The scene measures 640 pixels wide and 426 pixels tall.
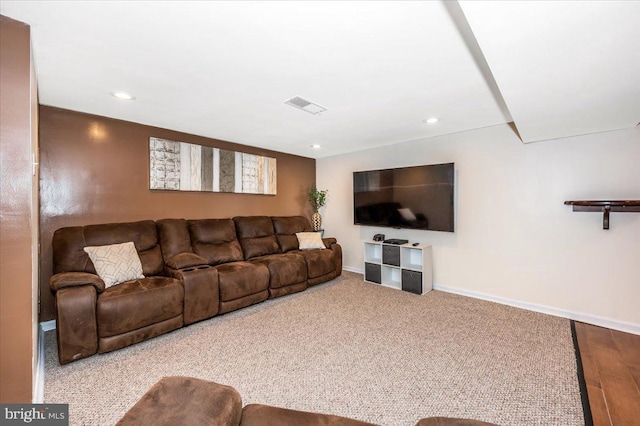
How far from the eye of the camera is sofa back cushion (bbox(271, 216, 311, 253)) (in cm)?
454

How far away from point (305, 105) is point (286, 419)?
2.55 m

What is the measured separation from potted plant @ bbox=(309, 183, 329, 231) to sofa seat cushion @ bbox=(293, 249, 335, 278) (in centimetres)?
111

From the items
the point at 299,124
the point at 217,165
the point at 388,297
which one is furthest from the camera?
the point at 217,165

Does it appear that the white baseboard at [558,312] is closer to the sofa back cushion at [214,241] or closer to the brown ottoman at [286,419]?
the sofa back cushion at [214,241]

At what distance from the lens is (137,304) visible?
8.06ft

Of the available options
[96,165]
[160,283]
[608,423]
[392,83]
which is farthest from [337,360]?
[96,165]

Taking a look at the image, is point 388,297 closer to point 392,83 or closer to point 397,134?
point 397,134

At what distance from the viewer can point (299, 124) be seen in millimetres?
3441

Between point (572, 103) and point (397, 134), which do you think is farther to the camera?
point (397, 134)

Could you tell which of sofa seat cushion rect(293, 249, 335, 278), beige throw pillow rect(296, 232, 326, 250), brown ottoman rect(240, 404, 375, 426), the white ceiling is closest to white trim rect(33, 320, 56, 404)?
brown ottoman rect(240, 404, 375, 426)

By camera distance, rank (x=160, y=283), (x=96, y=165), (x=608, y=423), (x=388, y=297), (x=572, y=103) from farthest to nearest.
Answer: (x=388, y=297) < (x=96, y=165) < (x=160, y=283) < (x=572, y=103) < (x=608, y=423)

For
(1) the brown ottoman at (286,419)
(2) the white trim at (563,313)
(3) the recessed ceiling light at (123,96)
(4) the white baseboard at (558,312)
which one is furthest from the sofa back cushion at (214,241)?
(2) the white trim at (563,313)

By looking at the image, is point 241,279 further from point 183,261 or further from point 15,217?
point 15,217

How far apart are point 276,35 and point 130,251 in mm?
2600
